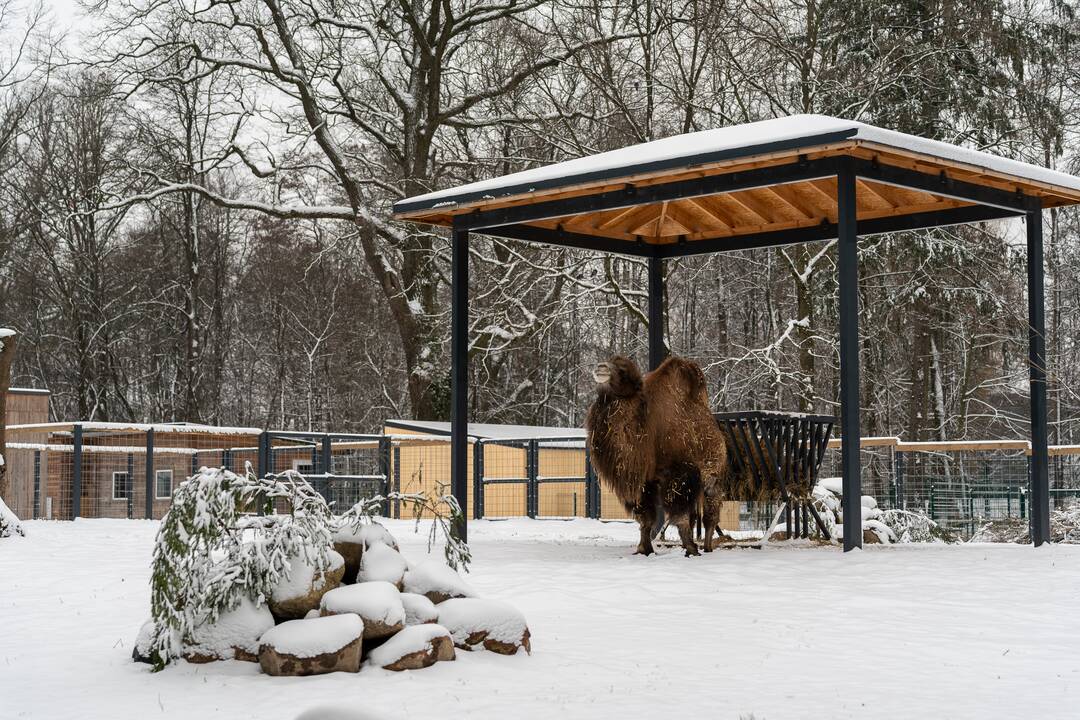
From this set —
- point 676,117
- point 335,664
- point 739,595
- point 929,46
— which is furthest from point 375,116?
point 335,664

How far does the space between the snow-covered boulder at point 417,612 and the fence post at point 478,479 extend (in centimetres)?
1282

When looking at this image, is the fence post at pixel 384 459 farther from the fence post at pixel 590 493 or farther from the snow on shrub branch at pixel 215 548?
the snow on shrub branch at pixel 215 548

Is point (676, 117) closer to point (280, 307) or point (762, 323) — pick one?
point (762, 323)

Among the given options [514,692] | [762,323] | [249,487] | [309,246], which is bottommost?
→ [514,692]

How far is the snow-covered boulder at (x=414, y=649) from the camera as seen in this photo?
652 cm

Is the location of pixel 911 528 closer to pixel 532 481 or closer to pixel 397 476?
pixel 532 481

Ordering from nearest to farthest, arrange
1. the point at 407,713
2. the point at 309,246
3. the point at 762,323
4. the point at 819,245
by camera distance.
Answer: the point at 407,713
the point at 819,245
the point at 762,323
the point at 309,246

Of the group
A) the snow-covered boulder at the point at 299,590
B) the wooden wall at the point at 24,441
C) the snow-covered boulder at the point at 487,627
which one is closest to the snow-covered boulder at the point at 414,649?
the snow-covered boulder at the point at 487,627

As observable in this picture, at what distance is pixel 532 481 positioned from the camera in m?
20.4

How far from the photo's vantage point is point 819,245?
890 inches

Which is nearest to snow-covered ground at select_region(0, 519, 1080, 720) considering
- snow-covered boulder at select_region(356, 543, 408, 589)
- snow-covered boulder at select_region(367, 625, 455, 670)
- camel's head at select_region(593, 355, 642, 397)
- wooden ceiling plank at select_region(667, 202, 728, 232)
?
snow-covered boulder at select_region(367, 625, 455, 670)

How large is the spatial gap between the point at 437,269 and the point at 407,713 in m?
20.9

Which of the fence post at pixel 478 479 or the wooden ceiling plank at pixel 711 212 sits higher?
the wooden ceiling plank at pixel 711 212

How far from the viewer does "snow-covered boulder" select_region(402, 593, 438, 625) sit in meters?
7.00
